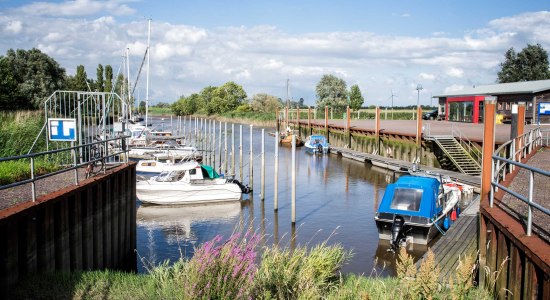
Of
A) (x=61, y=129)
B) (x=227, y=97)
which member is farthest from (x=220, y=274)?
(x=227, y=97)

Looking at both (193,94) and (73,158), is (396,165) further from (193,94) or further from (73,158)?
(193,94)

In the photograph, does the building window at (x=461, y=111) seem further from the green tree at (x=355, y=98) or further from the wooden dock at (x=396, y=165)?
the green tree at (x=355, y=98)

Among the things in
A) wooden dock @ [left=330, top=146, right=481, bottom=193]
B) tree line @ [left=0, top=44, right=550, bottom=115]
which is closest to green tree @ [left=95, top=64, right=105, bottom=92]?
tree line @ [left=0, top=44, right=550, bottom=115]

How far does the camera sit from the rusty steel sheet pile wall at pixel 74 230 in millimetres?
7938

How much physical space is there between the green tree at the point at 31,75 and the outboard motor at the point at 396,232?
4836 cm

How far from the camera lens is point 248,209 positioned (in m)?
24.5

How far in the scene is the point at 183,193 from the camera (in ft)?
81.9

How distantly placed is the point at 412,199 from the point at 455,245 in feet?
13.0

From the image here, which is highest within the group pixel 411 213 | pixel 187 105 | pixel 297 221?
pixel 187 105

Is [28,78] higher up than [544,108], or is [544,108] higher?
[28,78]

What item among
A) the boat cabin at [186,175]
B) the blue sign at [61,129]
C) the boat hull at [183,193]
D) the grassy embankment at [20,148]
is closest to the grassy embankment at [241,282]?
the blue sign at [61,129]

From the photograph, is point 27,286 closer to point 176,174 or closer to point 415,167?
point 176,174

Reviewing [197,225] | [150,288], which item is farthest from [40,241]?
[197,225]

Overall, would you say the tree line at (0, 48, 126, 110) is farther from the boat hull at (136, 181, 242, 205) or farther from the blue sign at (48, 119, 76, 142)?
the blue sign at (48, 119, 76, 142)
